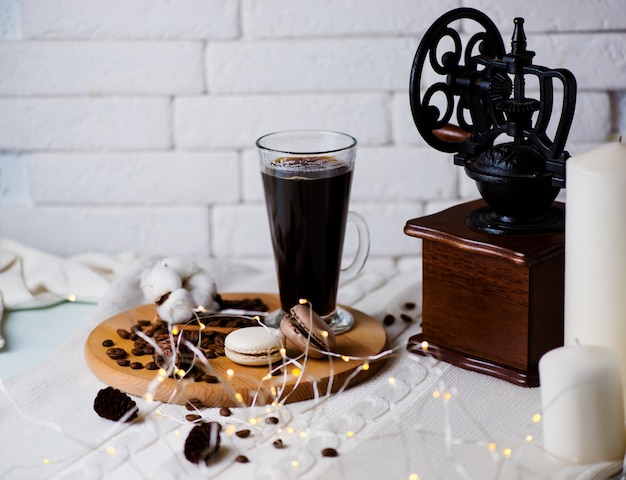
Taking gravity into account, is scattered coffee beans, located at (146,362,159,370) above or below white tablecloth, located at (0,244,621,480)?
above

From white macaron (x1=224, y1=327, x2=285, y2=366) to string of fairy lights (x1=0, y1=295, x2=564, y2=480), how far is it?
1 cm

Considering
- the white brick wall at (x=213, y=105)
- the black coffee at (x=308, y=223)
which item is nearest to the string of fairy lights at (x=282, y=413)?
the black coffee at (x=308, y=223)

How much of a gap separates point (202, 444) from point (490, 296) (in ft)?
1.18

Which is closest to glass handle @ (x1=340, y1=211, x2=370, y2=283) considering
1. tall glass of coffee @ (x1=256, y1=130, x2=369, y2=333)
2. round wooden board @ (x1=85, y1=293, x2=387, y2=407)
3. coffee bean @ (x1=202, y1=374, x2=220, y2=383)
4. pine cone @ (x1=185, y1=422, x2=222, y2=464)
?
tall glass of coffee @ (x1=256, y1=130, x2=369, y2=333)

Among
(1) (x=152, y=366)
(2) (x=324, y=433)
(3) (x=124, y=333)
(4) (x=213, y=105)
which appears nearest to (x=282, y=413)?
(2) (x=324, y=433)

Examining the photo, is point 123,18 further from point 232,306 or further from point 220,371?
point 220,371

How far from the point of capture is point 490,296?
1.03 m

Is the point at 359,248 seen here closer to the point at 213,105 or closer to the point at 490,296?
the point at 490,296

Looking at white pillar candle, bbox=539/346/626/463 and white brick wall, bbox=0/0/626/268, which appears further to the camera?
white brick wall, bbox=0/0/626/268

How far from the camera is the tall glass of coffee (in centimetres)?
109

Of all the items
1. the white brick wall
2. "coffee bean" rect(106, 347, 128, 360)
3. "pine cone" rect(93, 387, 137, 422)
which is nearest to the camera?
"pine cone" rect(93, 387, 137, 422)

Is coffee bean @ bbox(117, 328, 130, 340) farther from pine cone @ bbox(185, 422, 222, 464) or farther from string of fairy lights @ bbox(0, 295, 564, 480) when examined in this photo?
pine cone @ bbox(185, 422, 222, 464)

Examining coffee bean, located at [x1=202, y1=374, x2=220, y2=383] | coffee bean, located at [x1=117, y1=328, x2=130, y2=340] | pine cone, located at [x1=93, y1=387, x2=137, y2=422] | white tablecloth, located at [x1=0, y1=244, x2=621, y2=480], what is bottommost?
white tablecloth, located at [x1=0, y1=244, x2=621, y2=480]

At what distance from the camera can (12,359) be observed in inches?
45.4
